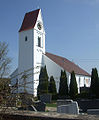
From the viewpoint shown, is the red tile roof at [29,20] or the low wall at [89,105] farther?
the red tile roof at [29,20]

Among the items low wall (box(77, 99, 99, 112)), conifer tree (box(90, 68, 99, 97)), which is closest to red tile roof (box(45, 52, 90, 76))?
conifer tree (box(90, 68, 99, 97))

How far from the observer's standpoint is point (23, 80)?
10.5ft

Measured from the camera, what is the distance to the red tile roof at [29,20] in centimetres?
Result: 3187

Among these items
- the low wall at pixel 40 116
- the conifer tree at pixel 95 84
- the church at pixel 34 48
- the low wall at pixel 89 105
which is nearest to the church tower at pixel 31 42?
the church at pixel 34 48

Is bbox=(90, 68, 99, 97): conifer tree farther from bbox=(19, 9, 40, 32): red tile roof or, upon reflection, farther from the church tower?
bbox=(19, 9, 40, 32): red tile roof

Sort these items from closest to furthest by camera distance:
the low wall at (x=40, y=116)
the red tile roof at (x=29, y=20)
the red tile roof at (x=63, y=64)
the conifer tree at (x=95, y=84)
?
the low wall at (x=40, y=116) → the conifer tree at (x=95, y=84) → the red tile roof at (x=29, y=20) → the red tile roof at (x=63, y=64)

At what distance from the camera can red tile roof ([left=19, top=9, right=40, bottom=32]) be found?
31872 mm

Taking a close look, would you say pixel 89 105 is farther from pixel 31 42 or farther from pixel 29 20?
pixel 29 20

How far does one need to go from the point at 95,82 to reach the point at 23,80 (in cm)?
2070

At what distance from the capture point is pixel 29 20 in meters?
33.1

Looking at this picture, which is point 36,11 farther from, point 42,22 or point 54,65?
point 54,65

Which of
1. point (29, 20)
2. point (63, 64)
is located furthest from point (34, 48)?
point (63, 64)

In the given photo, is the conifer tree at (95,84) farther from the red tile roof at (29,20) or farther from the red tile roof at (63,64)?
the red tile roof at (29,20)

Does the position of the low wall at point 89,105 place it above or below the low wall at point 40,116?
below
